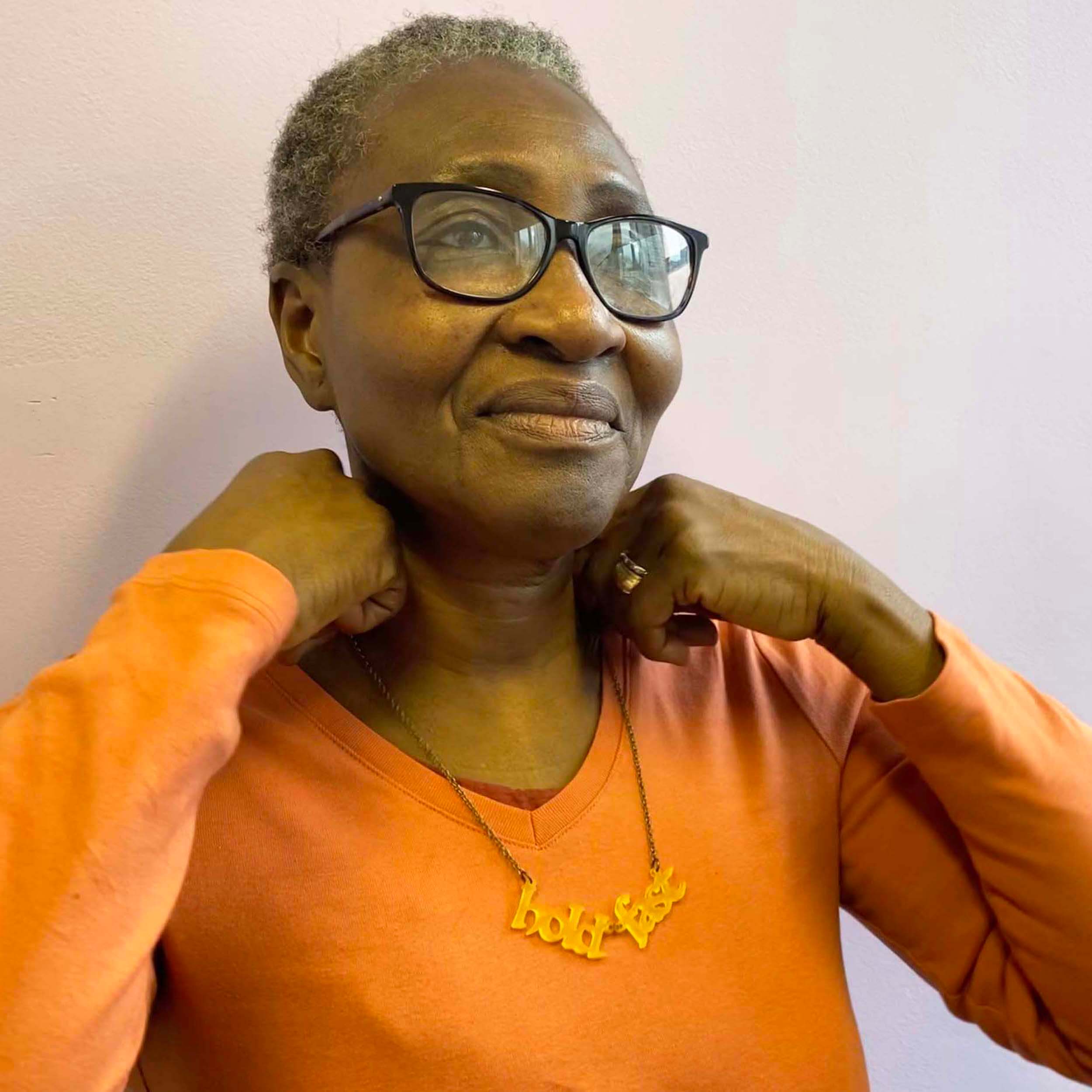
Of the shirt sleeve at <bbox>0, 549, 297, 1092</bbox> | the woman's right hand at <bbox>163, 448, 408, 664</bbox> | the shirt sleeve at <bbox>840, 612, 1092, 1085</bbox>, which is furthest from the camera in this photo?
the shirt sleeve at <bbox>840, 612, 1092, 1085</bbox>

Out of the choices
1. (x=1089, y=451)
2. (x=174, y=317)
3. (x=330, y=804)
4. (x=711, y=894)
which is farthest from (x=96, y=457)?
(x=1089, y=451)

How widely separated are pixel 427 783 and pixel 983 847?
0.48 meters

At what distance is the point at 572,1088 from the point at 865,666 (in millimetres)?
421

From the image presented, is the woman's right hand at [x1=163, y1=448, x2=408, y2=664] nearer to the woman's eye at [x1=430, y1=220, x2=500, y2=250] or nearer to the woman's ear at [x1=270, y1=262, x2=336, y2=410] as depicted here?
the woman's ear at [x1=270, y1=262, x2=336, y2=410]

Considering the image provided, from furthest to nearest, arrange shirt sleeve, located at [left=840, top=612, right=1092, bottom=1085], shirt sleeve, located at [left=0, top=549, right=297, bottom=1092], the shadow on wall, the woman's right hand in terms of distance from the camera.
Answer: the shadow on wall
shirt sleeve, located at [left=840, top=612, right=1092, bottom=1085]
the woman's right hand
shirt sleeve, located at [left=0, top=549, right=297, bottom=1092]

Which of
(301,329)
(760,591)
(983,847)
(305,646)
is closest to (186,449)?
(301,329)

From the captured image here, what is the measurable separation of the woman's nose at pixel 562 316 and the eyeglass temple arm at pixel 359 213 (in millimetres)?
126

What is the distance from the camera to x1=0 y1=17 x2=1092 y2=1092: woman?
2.12 feet

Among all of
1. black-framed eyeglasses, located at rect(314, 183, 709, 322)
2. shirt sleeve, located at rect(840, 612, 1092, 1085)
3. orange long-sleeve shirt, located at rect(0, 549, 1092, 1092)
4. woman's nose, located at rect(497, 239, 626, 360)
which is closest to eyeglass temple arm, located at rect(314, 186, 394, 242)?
black-framed eyeglasses, located at rect(314, 183, 709, 322)

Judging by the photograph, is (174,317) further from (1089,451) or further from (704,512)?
(1089,451)

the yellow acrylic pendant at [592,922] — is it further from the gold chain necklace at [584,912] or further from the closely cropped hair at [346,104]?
the closely cropped hair at [346,104]

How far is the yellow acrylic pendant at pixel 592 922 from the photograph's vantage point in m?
0.78

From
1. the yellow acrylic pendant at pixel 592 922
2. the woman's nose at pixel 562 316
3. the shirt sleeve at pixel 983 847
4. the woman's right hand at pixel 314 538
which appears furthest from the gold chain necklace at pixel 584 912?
the woman's nose at pixel 562 316

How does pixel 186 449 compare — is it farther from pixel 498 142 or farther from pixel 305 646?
pixel 498 142
